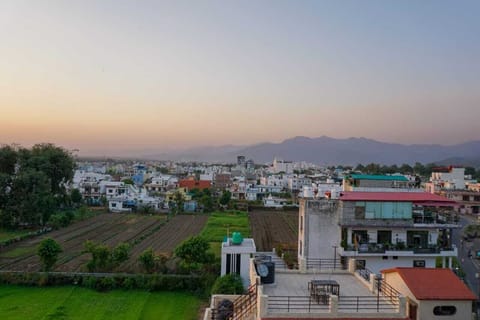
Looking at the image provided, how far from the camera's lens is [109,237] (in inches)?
1582

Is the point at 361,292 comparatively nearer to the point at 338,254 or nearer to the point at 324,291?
the point at 324,291

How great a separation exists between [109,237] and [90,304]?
764 inches

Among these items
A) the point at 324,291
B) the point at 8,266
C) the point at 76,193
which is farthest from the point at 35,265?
the point at 76,193

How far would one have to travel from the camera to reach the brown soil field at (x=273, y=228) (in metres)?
38.5

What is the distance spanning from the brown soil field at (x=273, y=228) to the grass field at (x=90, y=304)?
423 inches

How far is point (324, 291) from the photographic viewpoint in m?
12.0

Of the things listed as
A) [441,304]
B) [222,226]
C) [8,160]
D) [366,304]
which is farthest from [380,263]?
[8,160]

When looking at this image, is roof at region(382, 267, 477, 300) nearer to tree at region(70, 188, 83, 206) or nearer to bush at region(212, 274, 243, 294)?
bush at region(212, 274, 243, 294)

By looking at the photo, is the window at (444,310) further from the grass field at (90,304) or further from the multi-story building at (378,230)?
the grass field at (90,304)

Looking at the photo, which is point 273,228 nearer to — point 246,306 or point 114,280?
point 114,280

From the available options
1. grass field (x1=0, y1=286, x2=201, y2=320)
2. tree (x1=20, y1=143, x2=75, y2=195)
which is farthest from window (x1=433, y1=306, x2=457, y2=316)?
tree (x1=20, y1=143, x2=75, y2=195)

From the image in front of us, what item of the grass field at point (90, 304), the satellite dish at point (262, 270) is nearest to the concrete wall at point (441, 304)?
the satellite dish at point (262, 270)

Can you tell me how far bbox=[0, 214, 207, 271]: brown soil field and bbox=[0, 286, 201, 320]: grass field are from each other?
12.4 feet

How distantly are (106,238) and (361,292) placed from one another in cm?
3087
